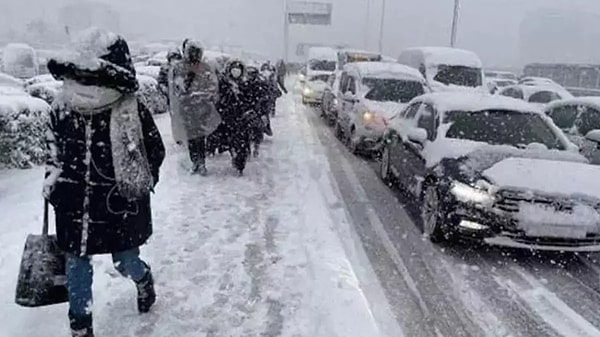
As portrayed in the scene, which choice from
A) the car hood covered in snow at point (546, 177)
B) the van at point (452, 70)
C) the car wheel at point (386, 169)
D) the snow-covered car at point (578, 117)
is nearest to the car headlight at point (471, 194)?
the car hood covered in snow at point (546, 177)

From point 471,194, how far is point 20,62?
27.9 m

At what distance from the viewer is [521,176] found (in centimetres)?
577

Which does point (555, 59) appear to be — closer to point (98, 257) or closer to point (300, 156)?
point (300, 156)

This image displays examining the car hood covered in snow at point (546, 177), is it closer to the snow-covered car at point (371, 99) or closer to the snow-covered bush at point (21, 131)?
the snow-covered car at point (371, 99)

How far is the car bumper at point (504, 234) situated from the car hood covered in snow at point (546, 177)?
0.32 m

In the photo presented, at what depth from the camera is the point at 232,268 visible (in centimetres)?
517

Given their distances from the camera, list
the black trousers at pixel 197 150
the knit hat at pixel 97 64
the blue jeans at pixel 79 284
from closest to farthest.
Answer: the knit hat at pixel 97 64 → the blue jeans at pixel 79 284 → the black trousers at pixel 197 150

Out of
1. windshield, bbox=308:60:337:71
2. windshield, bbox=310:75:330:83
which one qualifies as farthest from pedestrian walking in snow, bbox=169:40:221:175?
windshield, bbox=308:60:337:71

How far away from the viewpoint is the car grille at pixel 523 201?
5.53m

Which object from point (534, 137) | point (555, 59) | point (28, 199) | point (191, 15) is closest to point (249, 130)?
point (28, 199)

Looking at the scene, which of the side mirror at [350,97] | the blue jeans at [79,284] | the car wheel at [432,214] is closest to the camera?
the blue jeans at [79,284]

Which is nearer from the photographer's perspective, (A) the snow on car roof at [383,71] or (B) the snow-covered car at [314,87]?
(A) the snow on car roof at [383,71]

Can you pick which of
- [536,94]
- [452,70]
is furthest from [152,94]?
[536,94]

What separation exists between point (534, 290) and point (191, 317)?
117 inches
